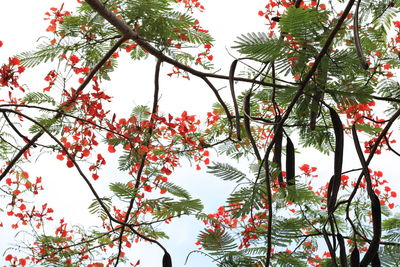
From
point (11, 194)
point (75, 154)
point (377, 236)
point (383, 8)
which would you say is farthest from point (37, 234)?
point (383, 8)

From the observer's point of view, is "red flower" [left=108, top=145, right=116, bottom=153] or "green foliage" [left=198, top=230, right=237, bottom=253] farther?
"red flower" [left=108, top=145, right=116, bottom=153]

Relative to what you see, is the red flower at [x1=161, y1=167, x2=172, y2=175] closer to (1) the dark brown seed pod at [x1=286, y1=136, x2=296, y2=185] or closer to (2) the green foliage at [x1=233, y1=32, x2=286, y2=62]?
(1) the dark brown seed pod at [x1=286, y1=136, x2=296, y2=185]

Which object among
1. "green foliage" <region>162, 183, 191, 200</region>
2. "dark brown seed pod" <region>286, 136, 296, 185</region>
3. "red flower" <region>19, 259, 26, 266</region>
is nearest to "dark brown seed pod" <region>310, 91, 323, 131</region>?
"dark brown seed pod" <region>286, 136, 296, 185</region>

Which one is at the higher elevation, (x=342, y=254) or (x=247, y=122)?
(x=247, y=122)

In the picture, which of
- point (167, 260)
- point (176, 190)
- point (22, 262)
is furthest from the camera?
point (22, 262)

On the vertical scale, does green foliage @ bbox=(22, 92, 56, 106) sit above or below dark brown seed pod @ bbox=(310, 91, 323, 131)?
above

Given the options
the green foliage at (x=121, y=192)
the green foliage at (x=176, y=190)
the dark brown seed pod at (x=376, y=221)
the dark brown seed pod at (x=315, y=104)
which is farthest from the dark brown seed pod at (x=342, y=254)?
the green foliage at (x=176, y=190)

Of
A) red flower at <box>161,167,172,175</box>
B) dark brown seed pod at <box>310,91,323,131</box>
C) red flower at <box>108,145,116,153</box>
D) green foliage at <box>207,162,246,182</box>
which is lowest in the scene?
green foliage at <box>207,162,246,182</box>

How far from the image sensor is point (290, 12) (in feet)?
3.02

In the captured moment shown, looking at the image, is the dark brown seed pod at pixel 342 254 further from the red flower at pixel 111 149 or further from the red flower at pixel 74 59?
the red flower at pixel 74 59

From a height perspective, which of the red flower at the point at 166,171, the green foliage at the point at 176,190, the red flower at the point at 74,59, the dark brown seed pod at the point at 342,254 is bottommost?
the dark brown seed pod at the point at 342,254

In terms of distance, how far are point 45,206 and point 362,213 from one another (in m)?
1.81

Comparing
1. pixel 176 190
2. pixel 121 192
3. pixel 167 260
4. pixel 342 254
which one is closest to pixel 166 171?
pixel 176 190

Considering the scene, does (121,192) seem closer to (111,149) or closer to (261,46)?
(111,149)
